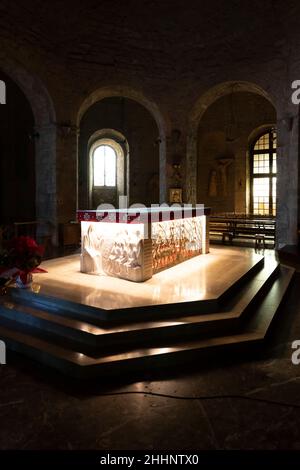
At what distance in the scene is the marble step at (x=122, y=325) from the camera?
441 centimetres

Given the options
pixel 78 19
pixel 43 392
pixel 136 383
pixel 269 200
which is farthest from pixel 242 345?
pixel 269 200

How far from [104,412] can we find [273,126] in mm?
17061

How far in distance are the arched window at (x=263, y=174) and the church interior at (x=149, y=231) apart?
73 millimetres


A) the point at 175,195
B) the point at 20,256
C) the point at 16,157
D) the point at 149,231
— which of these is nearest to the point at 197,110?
the point at 175,195

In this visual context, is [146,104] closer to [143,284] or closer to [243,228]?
[243,228]

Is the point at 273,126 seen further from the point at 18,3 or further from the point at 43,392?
the point at 43,392

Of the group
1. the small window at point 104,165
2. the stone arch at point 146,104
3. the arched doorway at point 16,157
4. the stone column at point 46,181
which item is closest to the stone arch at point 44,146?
the stone column at point 46,181

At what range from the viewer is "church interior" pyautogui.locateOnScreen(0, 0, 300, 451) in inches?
140

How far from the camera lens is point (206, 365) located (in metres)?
4.36

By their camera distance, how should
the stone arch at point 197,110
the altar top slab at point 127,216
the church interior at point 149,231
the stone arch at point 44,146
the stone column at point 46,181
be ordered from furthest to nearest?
1. the stone arch at point 197,110
2. the stone column at point 46,181
3. the stone arch at point 44,146
4. the altar top slab at point 127,216
5. the church interior at point 149,231

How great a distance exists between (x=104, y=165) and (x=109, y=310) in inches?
631

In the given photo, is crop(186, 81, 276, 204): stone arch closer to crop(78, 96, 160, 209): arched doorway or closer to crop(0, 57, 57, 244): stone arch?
crop(78, 96, 160, 209): arched doorway

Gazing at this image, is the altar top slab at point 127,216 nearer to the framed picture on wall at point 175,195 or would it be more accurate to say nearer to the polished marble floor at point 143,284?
the polished marble floor at point 143,284

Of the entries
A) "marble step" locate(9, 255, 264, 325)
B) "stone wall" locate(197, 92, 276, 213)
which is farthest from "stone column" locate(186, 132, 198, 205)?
"marble step" locate(9, 255, 264, 325)
